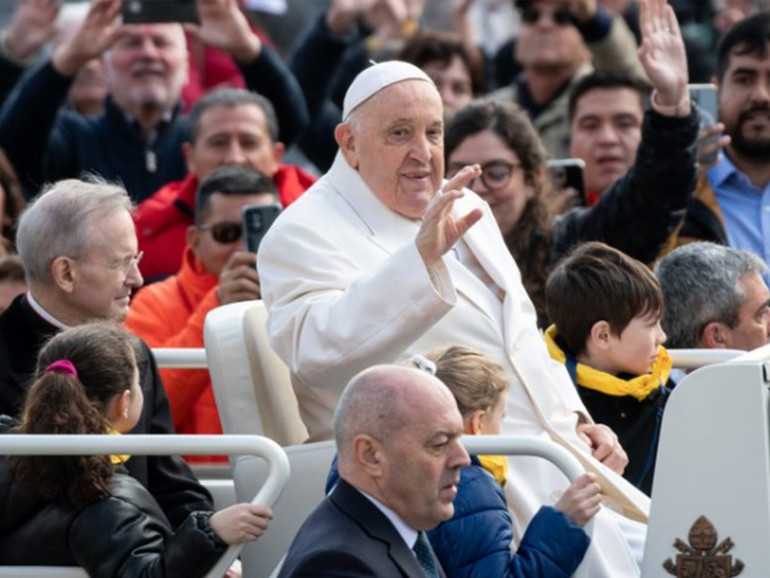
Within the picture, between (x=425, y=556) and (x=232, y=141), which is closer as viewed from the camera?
(x=425, y=556)

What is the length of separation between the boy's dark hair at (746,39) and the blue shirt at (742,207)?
469mm

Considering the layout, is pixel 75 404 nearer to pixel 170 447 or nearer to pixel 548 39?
pixel 170 447

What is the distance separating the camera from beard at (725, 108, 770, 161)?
812cm

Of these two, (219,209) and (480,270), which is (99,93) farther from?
(480,270)

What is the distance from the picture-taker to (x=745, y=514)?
4789 mm

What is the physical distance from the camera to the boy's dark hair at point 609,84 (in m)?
8.73

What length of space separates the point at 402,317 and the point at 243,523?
864 mm

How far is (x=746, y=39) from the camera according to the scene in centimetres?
833

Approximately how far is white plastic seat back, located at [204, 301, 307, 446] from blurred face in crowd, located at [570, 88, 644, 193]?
3109mm

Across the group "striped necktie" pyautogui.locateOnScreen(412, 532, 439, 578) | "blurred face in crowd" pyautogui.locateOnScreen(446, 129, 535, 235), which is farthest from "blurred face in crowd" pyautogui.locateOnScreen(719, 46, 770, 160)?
"striped necktie" pyautogui.locateOnScreen(412, 532, 439, 578)

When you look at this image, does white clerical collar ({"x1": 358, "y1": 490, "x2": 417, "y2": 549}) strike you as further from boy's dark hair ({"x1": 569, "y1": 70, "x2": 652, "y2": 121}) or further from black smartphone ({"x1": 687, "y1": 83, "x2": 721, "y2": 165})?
boy's dark hair ({"x1": 569, "y1": 70, "x2": 652, "y2": 121})

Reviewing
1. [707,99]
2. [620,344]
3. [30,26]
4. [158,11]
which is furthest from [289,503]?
[30,26]

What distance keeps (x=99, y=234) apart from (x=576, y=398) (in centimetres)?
142

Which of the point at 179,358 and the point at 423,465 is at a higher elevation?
the point at 423,465
